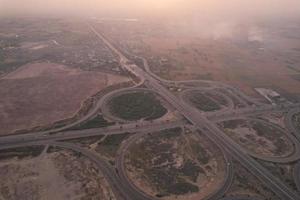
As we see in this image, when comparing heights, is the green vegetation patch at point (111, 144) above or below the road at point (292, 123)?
above

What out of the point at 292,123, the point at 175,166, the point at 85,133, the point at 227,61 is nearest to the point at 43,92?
the point at 85,133

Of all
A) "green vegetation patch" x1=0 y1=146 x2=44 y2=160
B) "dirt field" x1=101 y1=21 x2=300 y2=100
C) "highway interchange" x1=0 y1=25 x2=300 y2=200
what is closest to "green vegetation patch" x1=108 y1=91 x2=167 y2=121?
"highway interchange" x1=0 y1=25 x2=300 y2=200

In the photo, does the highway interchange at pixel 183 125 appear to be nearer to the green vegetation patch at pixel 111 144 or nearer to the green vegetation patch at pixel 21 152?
the green vegetation patch at pixel 111 144

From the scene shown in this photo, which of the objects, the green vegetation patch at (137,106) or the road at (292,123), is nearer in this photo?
the road at (292,123)

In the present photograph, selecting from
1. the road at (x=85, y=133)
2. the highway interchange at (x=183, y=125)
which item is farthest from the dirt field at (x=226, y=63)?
the road at (x=85, y=133)

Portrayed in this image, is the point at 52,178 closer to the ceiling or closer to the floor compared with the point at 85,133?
closer to the floor

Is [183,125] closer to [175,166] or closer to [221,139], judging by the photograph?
[221,139]
